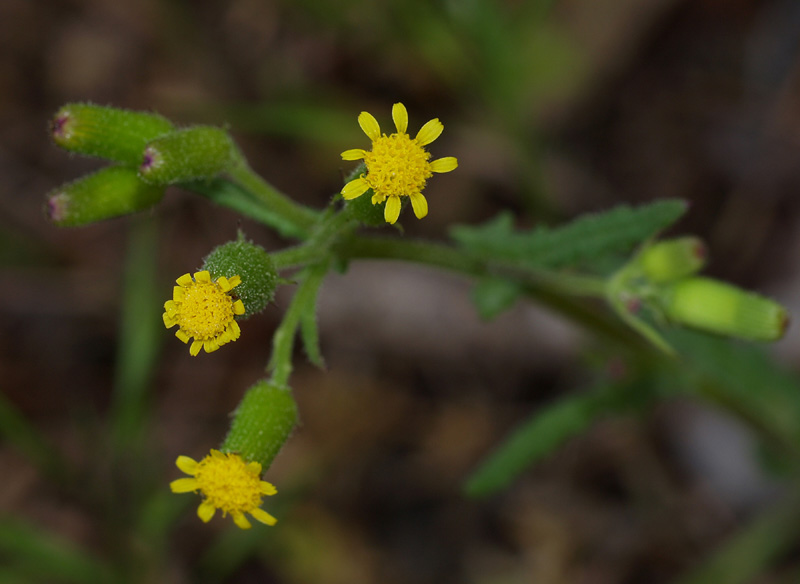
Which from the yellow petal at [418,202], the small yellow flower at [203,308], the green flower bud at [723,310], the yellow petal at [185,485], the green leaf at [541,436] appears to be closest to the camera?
the small yellow flower at [203,308]

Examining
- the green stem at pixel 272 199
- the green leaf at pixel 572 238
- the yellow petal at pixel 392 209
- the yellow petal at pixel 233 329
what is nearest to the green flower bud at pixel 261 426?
the yellow petal at pixel 233 329

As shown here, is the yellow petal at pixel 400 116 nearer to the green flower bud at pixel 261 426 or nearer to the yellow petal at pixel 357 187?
the yellow petal at pixel 357 187

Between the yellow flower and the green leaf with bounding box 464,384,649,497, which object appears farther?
the green leaf with bounding box 464,384,649,497

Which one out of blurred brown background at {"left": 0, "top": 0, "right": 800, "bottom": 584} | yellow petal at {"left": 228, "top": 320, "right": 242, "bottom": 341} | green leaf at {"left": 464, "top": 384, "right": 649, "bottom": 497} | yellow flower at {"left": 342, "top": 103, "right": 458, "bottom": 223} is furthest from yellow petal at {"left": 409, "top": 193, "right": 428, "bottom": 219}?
blurred brown background at {"left": 0, "top": 0, "right": 800, "bottom": 584}

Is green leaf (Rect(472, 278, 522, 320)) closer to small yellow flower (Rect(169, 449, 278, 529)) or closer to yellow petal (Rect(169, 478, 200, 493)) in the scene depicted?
small yellow flower (Rect(169, 449, 278, 529))

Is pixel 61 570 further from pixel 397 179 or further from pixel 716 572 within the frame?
pixel 716 572

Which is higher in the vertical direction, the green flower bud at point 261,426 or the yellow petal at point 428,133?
the yellow petal at point 428,133
